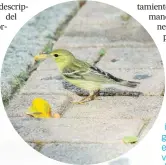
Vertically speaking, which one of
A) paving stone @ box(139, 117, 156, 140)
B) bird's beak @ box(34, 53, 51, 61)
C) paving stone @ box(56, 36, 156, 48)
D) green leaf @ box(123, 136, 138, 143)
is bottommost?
green leaf @ box(123, 136, 138, 143)

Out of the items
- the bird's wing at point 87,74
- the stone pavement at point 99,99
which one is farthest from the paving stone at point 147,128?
the bird's wing at point 87,74

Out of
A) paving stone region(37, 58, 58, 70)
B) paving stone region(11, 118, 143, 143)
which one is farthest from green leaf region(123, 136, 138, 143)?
paving stone region(37, 58, 58, 70)

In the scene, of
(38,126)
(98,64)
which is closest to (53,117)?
(38,126)

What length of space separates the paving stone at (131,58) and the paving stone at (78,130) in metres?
0.13

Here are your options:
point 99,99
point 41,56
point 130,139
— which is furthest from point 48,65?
point 130,139

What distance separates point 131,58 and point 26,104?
26 cm

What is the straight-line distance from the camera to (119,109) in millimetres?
1946

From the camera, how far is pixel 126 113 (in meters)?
1.94

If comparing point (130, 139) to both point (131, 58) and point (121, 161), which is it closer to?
point (121, 161)

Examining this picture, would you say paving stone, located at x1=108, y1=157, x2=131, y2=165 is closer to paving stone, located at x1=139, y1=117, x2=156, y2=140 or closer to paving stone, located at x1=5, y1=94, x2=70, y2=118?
paving stone, located at x1=139, y1=117, x2=156, y2=140

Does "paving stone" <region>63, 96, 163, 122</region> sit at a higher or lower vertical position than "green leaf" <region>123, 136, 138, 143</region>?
higher

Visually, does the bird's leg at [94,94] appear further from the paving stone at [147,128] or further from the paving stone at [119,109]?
the paving stone at [147,128]

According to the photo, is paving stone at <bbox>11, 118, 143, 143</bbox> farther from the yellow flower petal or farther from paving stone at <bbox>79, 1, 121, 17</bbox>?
paving stone at <bbox>79, 1, 121, 17</bbox>

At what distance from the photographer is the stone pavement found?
75.8 inches
